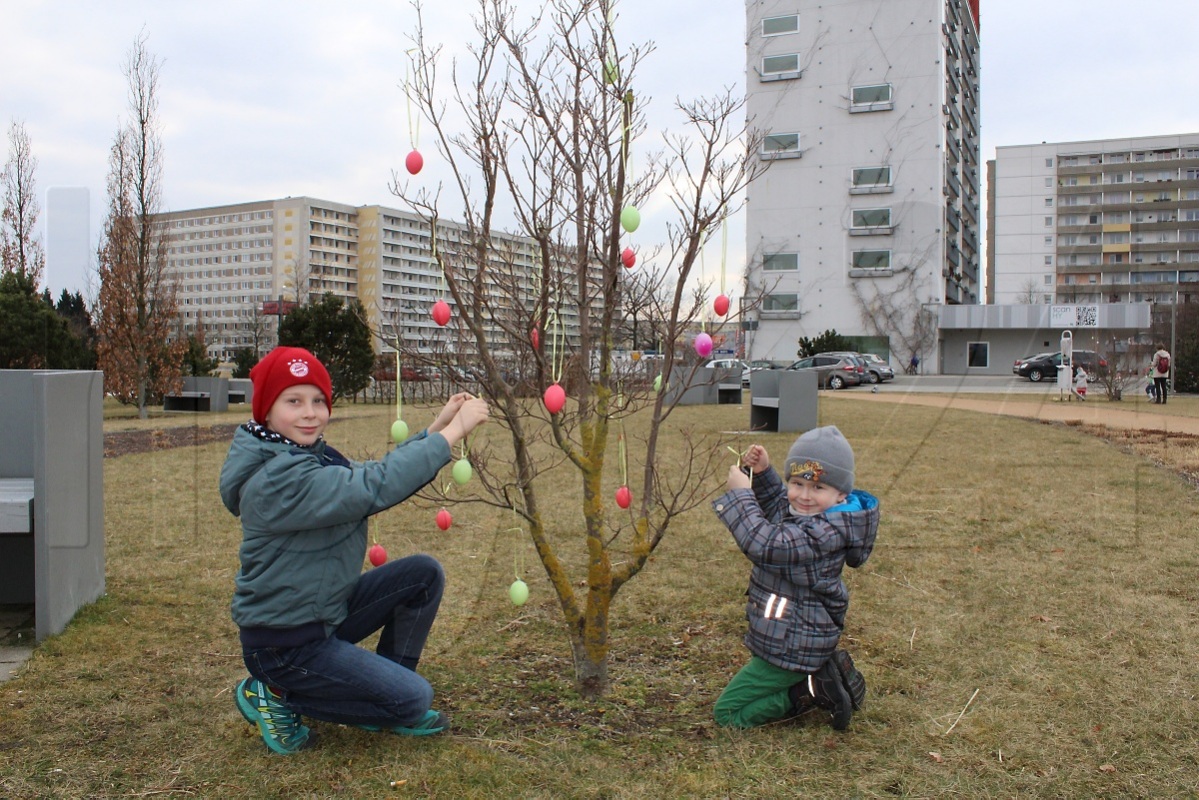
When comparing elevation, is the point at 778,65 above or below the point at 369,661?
above

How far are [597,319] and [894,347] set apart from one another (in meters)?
48.7

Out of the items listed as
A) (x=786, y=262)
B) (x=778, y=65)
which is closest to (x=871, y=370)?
(x=786, y=262)

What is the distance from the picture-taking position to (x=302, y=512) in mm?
2557

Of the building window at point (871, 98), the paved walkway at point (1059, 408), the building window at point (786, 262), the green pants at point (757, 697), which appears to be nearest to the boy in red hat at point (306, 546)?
the green pants at point (757, 697)

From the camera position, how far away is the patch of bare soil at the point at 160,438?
1179 cm

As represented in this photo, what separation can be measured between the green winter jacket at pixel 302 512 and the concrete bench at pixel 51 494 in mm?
1652

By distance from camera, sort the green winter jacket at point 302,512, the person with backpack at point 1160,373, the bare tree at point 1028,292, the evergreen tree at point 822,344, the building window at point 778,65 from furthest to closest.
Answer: the bare tree at point 1028,292 < the building window at point 778,65 < the evergreen tree at point 822,344 < the person with backpack at point 1160,373 < the green winter jacket at point 302,512

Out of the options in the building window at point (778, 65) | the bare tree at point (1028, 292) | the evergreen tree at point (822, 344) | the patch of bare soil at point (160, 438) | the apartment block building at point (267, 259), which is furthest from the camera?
the bare tree at point (1028, 292)

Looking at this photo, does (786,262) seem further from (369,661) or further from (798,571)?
(369,661)

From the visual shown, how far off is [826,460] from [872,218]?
47.8 meters

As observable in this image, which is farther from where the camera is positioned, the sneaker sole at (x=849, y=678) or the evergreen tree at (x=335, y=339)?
the evergreen tree at (x=335, y=339)

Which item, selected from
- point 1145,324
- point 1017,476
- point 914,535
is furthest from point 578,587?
point 1145,324

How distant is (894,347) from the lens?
162 feet

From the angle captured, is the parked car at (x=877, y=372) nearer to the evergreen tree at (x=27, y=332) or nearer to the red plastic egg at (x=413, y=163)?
the evergreen tree at (x=27, y=332)
